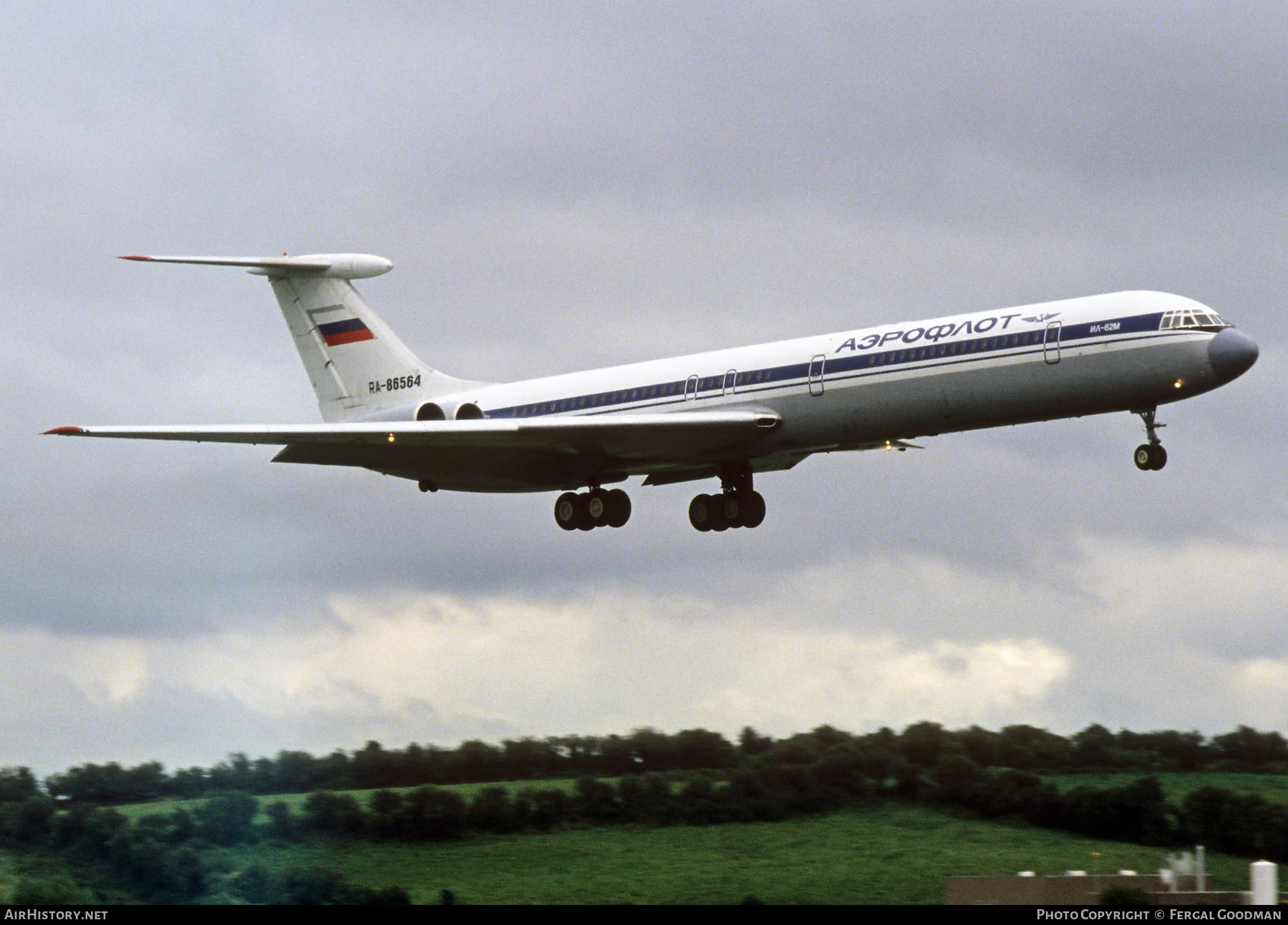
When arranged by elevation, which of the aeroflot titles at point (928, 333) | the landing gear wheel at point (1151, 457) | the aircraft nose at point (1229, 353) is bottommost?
the landing gear wheel at point (1151, 457)

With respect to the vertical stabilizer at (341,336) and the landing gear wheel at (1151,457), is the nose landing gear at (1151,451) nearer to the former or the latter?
the landing gear wheel at (1151,457)

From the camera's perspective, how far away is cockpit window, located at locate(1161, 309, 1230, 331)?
1276 inches

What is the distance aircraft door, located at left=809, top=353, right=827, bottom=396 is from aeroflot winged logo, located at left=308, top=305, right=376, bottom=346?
14.8m

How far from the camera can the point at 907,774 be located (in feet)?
195

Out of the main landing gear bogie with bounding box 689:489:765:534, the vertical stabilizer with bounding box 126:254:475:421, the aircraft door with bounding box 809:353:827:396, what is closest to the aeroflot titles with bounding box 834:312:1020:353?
the aircraft door with bounding box 809:353:827:396

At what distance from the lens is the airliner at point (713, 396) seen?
32.9 metres

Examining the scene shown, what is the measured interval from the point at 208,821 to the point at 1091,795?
96.2ft

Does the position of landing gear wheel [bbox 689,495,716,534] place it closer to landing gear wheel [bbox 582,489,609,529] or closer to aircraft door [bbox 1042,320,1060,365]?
landing gear wheel [bbox 582,489,609,529]

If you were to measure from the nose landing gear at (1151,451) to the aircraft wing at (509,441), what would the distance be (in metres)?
7.54

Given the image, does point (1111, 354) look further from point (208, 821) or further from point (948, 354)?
point (208, 821)

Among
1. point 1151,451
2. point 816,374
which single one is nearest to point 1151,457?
point 1151,451


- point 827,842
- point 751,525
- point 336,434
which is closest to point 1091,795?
point 827,842

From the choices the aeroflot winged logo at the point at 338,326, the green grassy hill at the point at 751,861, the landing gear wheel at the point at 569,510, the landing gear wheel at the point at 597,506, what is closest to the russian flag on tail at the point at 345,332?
the aeroflot winged logo at the point at 338,326

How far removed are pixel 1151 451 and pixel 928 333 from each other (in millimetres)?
4919
